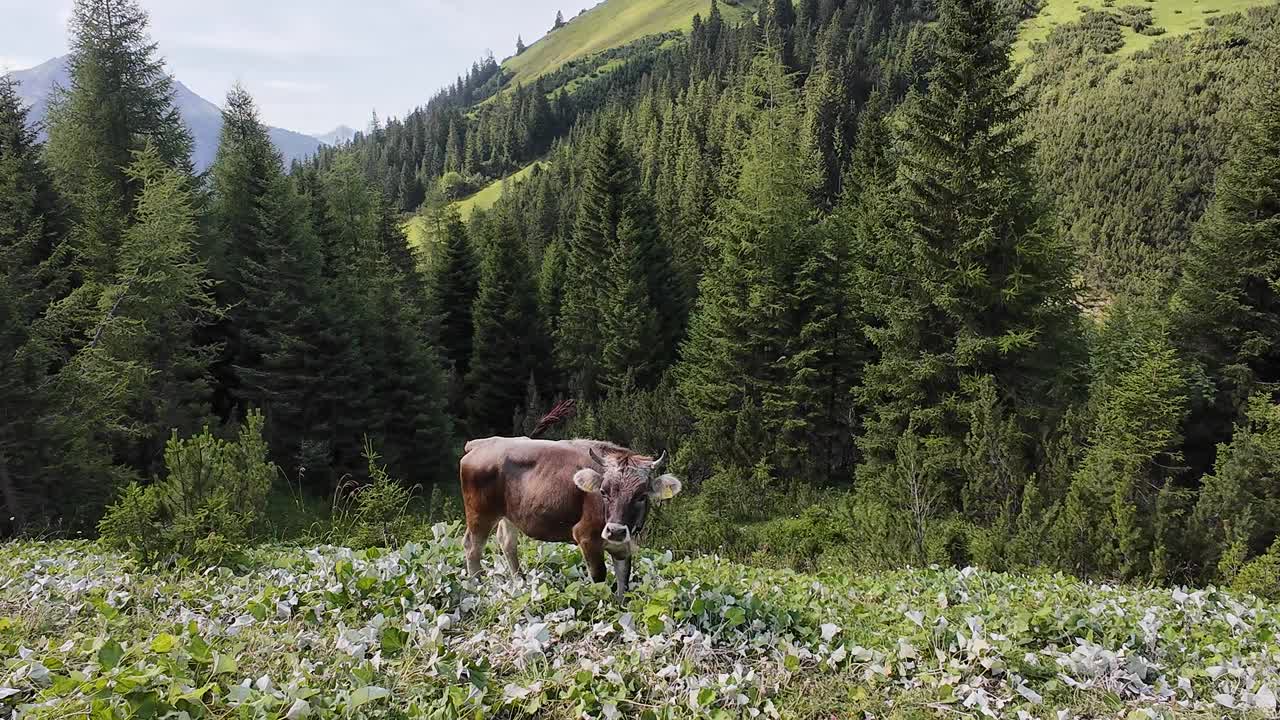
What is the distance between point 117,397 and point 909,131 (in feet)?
76.9

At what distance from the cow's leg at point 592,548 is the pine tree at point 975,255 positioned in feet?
44.8

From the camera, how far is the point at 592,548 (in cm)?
454

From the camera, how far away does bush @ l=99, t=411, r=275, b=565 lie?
602 centimetres

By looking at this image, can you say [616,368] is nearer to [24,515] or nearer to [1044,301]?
[1044,301]

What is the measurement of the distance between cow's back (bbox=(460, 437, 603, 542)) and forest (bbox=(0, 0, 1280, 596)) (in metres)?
3.13

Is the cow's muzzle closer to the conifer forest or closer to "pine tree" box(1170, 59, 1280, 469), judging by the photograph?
the conifer forest

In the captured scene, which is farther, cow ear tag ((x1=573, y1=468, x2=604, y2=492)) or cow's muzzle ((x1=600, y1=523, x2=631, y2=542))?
cow ear tag ((x1=573, y1=468, x2=604, y2=492))

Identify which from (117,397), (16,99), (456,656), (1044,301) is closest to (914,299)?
(1044,301)

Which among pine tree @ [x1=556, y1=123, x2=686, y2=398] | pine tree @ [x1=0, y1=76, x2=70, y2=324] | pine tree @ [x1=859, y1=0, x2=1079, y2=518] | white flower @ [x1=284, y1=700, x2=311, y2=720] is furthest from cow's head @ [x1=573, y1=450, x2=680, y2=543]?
pine tree @ [x1=556, y1=123, x2=686, y2=398]

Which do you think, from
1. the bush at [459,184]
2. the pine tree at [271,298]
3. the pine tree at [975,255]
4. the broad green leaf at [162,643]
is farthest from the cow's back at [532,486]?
the bush at [459,184]

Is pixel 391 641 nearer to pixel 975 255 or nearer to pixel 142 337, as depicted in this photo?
pixel 975 255

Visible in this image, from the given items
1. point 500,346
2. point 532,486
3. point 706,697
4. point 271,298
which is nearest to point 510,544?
point 532,486

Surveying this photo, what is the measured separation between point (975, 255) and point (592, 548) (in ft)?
51.5

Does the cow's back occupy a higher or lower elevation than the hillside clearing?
higher
